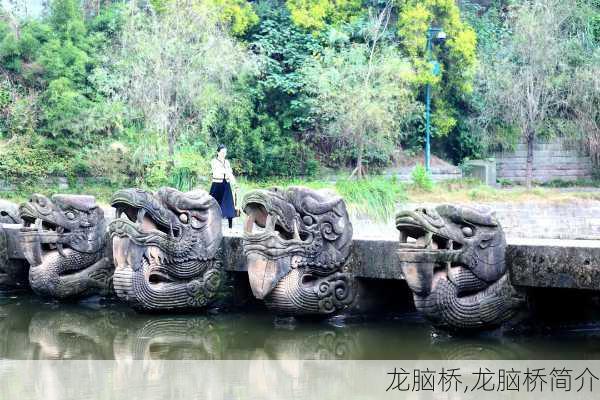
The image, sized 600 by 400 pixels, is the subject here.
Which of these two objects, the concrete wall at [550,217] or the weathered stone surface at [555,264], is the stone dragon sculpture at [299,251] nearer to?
the weathered stone surface at [555,264]

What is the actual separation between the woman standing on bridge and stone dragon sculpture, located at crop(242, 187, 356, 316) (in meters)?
4.03

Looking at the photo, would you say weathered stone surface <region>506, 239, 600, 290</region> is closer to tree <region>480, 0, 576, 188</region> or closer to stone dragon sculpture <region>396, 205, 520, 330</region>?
stone dragon sculpture <region>396, 205, 520, 330</region>

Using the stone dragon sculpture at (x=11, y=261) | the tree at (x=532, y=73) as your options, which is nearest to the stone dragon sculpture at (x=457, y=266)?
the stone dragon sculpture at (x=11, y=261)

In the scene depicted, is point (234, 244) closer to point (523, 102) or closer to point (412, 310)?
point (412, 310)

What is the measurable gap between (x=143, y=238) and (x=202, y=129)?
15.6m

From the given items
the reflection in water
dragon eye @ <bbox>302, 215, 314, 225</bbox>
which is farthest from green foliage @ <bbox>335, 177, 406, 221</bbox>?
dragon eye @ <bbox>302, 215, 314, 225</bbox>

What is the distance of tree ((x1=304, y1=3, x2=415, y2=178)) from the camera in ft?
79.2

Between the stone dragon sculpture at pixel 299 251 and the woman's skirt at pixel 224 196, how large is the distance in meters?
4.07

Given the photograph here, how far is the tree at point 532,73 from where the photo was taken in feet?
83.2

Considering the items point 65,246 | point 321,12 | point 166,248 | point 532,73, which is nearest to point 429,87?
point 532,73

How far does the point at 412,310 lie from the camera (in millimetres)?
8648

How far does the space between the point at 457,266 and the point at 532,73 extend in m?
19.4

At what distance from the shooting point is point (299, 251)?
7938 millimetres

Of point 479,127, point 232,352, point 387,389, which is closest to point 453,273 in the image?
point 387,389
